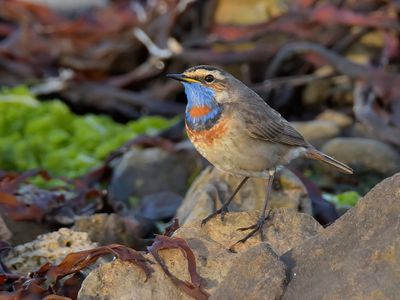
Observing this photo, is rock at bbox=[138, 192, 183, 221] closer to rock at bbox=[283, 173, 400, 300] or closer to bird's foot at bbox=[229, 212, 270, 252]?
bird's foot at bbox=[229, 212, 270, 252]

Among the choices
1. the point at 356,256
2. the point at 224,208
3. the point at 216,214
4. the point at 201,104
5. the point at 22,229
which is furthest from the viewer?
the point at 22,229

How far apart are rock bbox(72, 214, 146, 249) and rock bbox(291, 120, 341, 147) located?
8.95 ft

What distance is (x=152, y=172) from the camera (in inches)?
323

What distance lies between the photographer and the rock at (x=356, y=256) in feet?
13.3

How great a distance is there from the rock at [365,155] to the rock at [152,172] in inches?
43.8

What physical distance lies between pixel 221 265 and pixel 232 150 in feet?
3.48

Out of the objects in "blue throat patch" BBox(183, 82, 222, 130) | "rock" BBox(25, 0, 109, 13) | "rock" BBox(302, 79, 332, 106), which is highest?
"blue throat patch" BBox(183, 82, 222, 130)

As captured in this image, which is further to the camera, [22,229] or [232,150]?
[22,229]

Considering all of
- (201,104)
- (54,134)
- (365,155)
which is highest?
(201,104)

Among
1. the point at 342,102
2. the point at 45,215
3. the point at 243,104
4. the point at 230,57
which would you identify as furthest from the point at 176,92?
A: the point at 243,104

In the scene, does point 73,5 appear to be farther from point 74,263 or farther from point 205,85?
point 74,263

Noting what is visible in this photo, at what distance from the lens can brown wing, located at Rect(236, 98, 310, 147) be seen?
5.71 m

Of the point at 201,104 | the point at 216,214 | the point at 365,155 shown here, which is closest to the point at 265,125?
the point at 201,104

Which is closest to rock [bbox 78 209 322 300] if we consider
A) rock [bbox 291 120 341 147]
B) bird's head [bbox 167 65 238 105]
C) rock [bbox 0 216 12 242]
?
bird's head [bbox 167 65 238 105]
